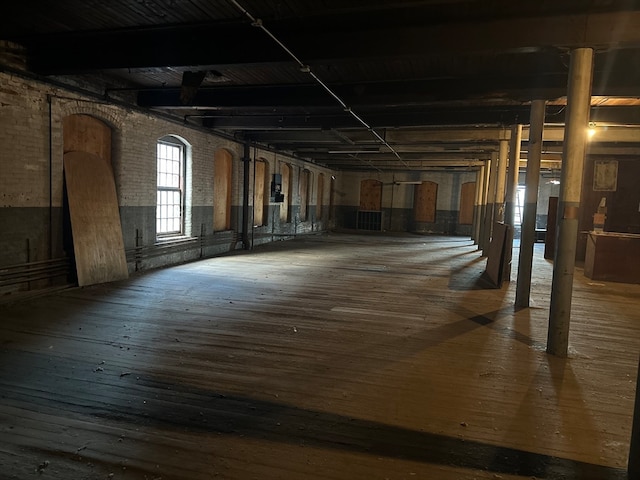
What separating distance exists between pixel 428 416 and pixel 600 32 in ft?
12.2

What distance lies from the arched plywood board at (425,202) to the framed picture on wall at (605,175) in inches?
346

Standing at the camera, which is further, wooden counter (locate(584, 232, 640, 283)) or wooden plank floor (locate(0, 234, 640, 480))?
wooden counter (locate(584, 232, 640, 283))

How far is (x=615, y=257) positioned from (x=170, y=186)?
8.91 m

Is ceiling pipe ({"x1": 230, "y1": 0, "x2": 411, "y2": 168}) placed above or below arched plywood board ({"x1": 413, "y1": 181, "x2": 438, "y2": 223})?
above

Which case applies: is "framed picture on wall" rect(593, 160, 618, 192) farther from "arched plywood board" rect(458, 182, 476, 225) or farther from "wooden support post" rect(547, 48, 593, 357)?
"wooden support post" rect(547, 48, 593, 357)

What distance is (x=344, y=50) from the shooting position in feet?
15.3

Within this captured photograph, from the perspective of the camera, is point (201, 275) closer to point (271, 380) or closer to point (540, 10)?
point (271, 380)

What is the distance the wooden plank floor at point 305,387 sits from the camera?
2408 millimetres

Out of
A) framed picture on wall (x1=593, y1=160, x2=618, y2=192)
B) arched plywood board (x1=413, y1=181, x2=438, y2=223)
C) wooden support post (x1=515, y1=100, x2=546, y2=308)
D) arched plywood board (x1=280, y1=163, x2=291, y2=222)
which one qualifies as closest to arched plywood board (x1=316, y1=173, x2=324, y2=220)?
arched plywood board (x1=280, y1=163, x2=291, y2=222)

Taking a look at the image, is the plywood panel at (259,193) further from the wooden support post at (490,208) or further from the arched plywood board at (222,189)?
the wooden support post at (490,208)

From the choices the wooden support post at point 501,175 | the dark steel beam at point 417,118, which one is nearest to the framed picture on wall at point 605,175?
the wooden support post at point 501,175

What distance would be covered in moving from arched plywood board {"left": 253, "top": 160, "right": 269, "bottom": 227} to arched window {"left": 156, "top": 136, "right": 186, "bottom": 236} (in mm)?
3436

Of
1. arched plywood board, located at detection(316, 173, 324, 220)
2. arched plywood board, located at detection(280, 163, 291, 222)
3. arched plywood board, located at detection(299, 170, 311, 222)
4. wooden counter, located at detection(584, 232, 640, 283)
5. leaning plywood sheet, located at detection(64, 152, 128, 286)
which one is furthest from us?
arched plywood board, located at detection(316, 173, 324, 220)

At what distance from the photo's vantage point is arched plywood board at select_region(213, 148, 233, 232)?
1073 cm
